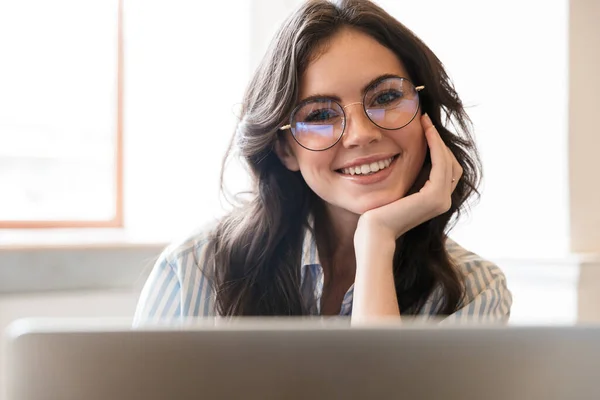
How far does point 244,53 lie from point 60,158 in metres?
0.71

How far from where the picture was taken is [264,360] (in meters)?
0.45

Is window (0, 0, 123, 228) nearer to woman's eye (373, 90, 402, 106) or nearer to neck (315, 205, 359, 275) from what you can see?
neck (315, 205, 359, 275)

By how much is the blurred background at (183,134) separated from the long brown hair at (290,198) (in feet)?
1.93

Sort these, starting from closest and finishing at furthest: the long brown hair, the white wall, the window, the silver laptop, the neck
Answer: the silver laptop < the long brown hair < the neck < the white wall < the window

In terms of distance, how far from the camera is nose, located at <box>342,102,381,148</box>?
3.90ft

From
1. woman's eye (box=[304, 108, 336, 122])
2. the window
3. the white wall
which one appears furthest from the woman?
the window

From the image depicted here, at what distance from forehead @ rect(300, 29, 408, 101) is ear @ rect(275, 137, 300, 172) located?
12cm

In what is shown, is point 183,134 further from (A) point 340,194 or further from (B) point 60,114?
(A) point 340,194

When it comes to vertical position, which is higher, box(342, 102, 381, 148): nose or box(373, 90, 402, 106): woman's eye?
box(373, 90, 402, 106): woman's eye

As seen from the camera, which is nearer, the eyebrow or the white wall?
the eyebrow

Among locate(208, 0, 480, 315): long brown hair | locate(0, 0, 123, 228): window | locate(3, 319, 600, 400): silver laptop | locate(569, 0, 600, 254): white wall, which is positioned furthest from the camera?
locate(0, 0, 123, 228): window

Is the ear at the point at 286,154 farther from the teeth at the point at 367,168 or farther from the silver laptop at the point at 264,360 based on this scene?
the silver laptop at the point at 264,360

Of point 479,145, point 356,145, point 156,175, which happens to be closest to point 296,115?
point 356,145

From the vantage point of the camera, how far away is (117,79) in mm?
2305
